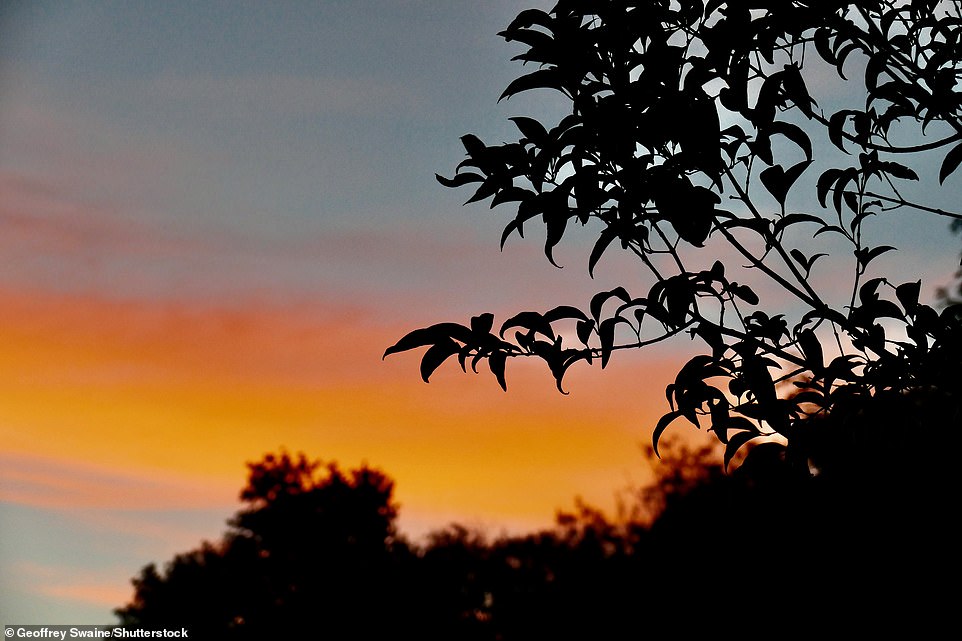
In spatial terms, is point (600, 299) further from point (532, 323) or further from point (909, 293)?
point (909, 293)

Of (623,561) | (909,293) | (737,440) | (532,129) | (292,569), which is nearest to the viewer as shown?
(737,440)

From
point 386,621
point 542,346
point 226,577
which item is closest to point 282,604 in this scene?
point 226,577

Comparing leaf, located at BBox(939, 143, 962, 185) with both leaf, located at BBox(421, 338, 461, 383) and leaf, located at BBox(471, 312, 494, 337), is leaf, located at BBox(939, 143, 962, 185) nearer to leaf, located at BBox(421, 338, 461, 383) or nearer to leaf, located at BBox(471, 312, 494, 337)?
leaf, located at BBox(471, 312, 494, 337)

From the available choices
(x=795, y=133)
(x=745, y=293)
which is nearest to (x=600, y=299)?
(x=745, y=293)

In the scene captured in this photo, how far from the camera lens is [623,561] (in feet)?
62.7

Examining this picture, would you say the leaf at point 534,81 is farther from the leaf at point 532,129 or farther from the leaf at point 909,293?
the leaf at point 909,293

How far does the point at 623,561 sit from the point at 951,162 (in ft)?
58.7

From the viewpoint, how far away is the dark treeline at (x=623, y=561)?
10562 mm

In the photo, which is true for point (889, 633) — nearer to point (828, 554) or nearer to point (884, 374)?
point (828, 554)

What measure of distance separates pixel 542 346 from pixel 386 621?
91.4 ft

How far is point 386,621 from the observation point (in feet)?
92.3

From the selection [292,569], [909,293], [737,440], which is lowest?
[737,440]

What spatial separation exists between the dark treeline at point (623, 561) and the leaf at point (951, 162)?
669mm

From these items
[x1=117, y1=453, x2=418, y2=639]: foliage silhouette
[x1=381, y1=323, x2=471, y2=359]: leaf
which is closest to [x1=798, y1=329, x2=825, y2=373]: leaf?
[x1=381, y1=323, x2=471, y2=359]: leaf
